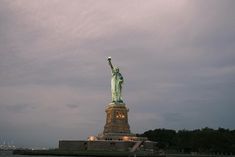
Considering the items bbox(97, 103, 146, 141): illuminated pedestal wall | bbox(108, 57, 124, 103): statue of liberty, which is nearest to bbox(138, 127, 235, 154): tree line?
bbox(97, 103, 146, 141): illuminated pedestal wall

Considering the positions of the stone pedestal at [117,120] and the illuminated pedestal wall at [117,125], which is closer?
the illuminated pedestal wall at [117,125]

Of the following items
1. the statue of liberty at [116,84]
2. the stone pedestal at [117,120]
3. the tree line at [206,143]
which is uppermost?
the statue of liberty at [116,84]

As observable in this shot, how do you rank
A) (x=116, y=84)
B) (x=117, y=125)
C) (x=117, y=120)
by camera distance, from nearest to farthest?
(x=117, y=125) → (x=117, y=120) → (x=116, y=84)

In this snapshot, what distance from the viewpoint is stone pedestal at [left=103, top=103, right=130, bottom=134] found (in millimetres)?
73688

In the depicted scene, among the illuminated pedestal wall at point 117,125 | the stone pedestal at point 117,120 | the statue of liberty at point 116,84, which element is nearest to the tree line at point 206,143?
the illuminated pedestal wall at point 117,125

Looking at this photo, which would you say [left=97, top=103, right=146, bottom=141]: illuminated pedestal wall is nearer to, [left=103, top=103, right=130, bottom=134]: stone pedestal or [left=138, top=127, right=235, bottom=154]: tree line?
[left=103, top=103, right=130, bottom=134]: stone pedestal

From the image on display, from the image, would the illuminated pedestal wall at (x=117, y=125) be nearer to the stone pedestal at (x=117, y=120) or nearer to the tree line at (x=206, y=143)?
the stone pedestal at (x=117, y=120)

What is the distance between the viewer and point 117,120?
2918 inches

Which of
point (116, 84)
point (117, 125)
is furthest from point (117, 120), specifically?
point (116, 84)

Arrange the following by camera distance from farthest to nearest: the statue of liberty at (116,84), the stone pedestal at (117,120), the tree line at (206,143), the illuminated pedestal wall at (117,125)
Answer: the tree line at (206,143) < the statue of liberty at (116,84) < the stone pedestal at (117,120) < the illuminated pedestal wall at (117,125)

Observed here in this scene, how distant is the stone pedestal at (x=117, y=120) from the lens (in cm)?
7369

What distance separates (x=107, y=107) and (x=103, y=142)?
9.26m

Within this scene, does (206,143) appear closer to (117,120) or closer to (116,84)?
(117,120)

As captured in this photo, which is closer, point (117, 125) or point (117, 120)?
point (117, 125)
